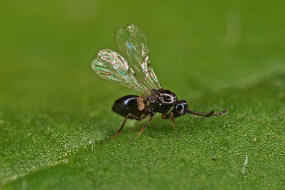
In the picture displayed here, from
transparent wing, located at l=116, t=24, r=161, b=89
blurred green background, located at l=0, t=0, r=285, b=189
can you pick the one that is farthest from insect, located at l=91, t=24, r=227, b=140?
blurred green background, located at l=0, t=0, r=285, b=189

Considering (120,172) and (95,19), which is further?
(95,19)

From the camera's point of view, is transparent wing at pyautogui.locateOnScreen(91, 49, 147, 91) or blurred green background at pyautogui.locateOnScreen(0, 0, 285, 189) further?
transparent wing at pyautogui.locateOnScreen(91, 49, 147, 91)

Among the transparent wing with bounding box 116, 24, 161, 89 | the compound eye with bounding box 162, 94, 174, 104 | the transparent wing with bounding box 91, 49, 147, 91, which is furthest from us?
the transparent wing with bounding box 116, 24, 161, 89

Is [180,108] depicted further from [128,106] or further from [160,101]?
[128,106]

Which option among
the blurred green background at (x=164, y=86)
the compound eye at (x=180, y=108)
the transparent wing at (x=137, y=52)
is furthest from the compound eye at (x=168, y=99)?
the blurred green background at (x=164, y=86)

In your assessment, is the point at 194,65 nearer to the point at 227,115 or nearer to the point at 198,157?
A: the point at 227,115

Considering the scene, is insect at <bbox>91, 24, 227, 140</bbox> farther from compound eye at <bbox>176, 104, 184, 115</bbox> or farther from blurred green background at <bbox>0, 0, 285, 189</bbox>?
blurred green background at <bbox>0, 0, 285, 189</bbox>

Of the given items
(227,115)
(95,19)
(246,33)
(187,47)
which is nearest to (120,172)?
(227,115)
